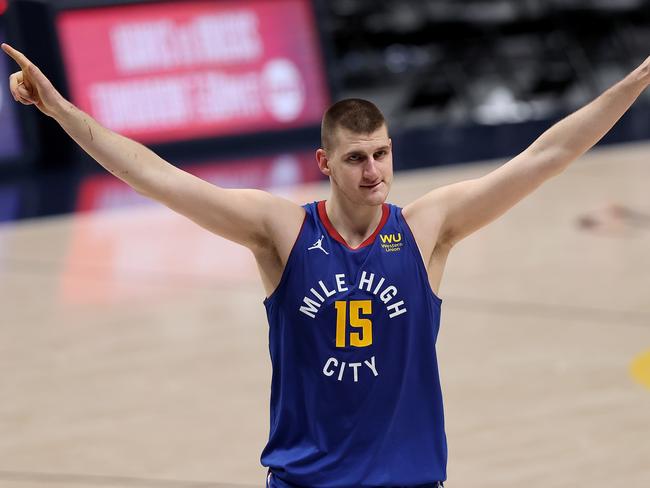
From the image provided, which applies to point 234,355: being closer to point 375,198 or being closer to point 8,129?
point 375,198

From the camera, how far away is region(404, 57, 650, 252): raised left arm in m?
3.11

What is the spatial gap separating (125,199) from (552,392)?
589 cm

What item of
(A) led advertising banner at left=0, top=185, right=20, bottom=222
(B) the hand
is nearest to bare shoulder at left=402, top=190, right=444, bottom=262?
(B) the hand

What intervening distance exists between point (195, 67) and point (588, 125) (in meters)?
10.1

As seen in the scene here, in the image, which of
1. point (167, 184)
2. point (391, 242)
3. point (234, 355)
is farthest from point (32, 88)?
point (234, 355)

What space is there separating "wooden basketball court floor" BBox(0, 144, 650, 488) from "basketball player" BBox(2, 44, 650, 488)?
1.88 metres

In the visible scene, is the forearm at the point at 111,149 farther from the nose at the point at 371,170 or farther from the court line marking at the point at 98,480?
the court line marking at the point at 98,480

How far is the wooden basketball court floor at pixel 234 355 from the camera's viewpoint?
5.17 metres

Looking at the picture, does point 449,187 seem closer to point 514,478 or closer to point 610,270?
point 514,478

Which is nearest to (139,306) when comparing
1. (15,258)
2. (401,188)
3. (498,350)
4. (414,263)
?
(15,258)

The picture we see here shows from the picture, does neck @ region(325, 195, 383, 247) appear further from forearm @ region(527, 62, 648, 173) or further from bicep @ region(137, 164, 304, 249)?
forearm @ region(527, 62, 648, 173)

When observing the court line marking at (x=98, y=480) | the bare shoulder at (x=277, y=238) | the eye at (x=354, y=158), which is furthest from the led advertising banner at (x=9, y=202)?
the eye at (x=354, y=158)

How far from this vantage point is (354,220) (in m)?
3.13

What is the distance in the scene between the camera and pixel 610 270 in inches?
316
